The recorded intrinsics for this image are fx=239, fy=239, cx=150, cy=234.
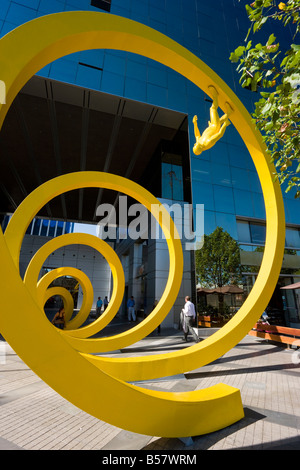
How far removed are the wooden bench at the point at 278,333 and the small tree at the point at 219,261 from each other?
2812mm

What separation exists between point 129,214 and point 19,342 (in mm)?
21799

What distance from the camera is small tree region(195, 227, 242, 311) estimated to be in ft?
40.6

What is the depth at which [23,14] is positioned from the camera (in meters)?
11.1

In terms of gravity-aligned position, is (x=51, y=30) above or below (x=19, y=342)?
above

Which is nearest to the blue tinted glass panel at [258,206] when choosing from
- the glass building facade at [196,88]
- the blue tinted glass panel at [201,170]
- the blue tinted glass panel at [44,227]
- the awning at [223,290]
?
the glass building facade at [196,88]

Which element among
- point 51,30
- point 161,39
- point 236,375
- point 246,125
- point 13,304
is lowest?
point 236,375

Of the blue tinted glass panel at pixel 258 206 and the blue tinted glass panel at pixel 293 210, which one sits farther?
the blue tinted glass panel at pixel 293 210

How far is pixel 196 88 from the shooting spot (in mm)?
14164

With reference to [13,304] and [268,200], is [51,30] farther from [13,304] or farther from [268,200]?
[268,200]

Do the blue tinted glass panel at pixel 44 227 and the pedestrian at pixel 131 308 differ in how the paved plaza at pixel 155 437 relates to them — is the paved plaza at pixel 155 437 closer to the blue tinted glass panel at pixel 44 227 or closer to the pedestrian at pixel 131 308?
A: the pedestrian at pixel 131 308

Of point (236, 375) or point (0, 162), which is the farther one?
point (0, 162)

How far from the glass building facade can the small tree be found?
0.48 m

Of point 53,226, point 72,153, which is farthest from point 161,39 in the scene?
point 53,226

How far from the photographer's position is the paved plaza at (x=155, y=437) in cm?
259
